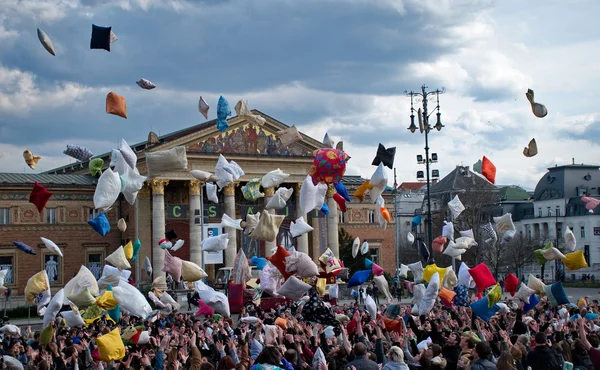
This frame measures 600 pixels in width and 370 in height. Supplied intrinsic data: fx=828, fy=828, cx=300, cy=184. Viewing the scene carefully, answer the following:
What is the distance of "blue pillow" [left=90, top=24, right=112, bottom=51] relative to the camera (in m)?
19.9

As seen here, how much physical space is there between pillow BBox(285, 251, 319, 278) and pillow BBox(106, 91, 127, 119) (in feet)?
18.0

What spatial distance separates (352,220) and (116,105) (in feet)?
161

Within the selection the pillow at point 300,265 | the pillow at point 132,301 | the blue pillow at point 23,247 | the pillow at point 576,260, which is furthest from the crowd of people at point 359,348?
the blue pillow at point 23,247

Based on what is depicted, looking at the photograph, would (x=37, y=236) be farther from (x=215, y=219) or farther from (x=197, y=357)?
(x=197, y=357)

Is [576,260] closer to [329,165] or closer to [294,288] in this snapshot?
[329,165]

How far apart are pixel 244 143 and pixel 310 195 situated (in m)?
35.9

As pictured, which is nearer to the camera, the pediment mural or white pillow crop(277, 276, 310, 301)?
white pillow crop(277, 276, 310, 301)

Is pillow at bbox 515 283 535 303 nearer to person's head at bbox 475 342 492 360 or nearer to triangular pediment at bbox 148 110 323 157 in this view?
person's head at bbox 475 342 492 360

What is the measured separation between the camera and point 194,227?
55.5 meters

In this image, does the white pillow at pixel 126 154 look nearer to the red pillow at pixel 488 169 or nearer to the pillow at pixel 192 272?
the pillow at pixel 192 272

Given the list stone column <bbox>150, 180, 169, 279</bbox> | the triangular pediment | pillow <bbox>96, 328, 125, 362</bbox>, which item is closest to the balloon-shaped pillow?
pillow <bbox>96, 328, 125, 362</bbox>

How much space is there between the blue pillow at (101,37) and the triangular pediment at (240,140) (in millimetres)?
34626

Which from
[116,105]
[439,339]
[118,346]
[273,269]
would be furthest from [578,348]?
[116,105]

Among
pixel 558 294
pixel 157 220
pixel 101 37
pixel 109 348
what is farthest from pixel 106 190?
pixel 157 220
